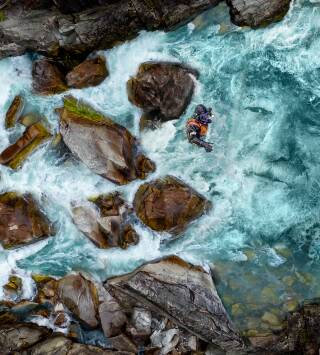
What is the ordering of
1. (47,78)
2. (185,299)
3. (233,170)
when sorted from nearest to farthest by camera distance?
(185,299)
(233,170)
(47,78)

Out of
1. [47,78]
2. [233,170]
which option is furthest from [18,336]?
[233,170]

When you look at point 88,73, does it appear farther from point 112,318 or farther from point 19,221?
point 112,318

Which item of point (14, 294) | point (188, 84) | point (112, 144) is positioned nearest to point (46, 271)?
point (14, 294)

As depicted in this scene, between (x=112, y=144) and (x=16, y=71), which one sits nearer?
(x=112, y=144)

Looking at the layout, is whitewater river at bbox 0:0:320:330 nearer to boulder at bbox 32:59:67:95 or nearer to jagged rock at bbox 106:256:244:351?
jagged rock at bbox 106:256:244:351

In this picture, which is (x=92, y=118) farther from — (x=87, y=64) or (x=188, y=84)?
(x=188, y=84)

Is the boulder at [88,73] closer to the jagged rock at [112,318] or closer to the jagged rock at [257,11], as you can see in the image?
the jagged rock at [257,11]
